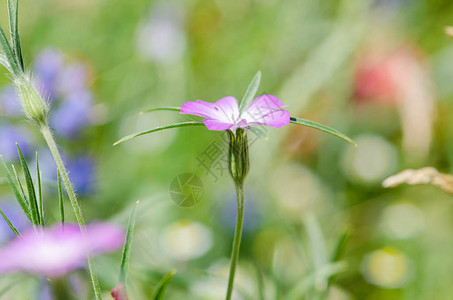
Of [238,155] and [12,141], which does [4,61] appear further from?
[12,141]

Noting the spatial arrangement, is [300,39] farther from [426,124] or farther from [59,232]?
[59,232]

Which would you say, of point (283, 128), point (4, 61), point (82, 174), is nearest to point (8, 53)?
point (4, 61)

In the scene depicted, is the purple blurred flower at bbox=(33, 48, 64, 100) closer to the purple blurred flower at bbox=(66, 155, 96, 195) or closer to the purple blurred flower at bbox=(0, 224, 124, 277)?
the purple blurred flower at bbox=(66, 155, 96, 195)

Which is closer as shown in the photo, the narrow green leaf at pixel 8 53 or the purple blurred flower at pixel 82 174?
the narrow green leaf at pixel 8 53

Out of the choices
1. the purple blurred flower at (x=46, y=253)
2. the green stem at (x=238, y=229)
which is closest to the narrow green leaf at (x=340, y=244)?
the green stem at (x=238, y=229)

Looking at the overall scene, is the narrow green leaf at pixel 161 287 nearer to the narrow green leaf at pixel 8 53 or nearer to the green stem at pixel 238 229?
the green stem at pixel 238 229

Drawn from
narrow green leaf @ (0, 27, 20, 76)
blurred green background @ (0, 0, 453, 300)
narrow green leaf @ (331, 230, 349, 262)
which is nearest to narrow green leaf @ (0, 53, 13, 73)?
narrow green leaf @ (0, 27, 20, 76)

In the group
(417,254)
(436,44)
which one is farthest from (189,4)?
(417,254)
